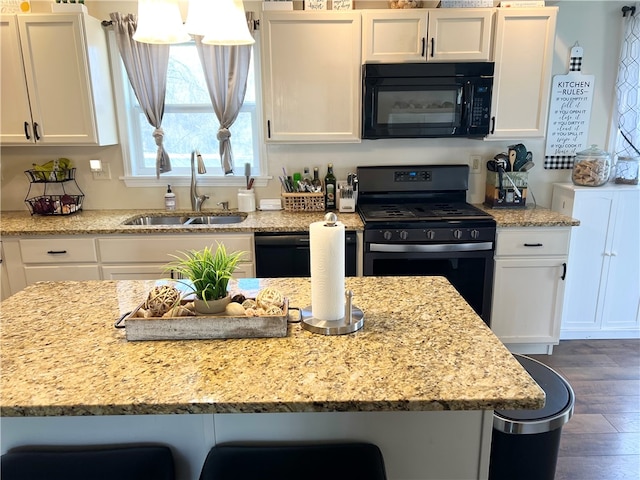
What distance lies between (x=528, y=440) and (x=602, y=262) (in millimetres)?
2210

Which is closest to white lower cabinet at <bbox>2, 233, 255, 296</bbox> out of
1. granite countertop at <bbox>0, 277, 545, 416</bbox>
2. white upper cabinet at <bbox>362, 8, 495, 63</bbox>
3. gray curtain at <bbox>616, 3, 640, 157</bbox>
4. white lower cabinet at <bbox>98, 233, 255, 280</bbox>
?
white lower cabinet at <bbox>98, 233, 255, 280</bbox>

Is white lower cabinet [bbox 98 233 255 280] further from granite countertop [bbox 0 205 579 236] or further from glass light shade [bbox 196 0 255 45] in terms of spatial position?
glass light shade [bbox 196 0 255 45]

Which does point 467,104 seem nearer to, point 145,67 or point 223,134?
point 223,134

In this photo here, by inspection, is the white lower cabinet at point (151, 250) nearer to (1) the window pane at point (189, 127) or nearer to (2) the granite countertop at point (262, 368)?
(1) the window pane at point (189, 127)

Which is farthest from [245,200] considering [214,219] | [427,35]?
[427,35]

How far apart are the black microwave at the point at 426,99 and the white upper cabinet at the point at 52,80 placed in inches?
69.0

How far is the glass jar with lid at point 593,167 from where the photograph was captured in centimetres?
310

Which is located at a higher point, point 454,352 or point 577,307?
point 454,352

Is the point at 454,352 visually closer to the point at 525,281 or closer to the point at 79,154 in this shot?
the point at 525,281

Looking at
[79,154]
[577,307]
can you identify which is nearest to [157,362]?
[79,154]

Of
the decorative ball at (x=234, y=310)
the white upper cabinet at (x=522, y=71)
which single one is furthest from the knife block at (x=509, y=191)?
the decorative ball at (x=234, y=310)

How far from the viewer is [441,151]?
3.36m

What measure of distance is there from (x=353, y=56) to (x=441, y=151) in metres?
0.97

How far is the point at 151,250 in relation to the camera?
286cm
